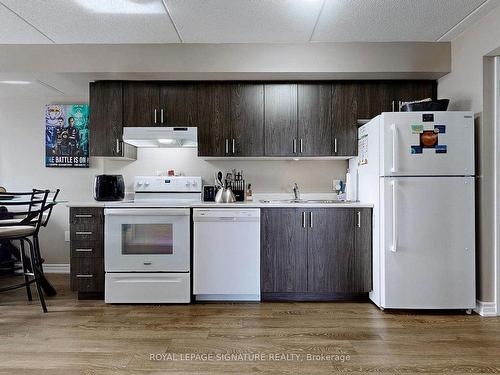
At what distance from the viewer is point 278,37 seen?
9.80 ft

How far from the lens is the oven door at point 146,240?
118 inches

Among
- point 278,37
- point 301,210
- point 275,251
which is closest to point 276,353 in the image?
point 275,251

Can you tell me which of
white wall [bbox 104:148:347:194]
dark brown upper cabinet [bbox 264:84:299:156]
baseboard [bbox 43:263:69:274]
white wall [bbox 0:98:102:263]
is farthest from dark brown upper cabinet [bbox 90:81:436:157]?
baseboard [bbox 43:263:69:274]

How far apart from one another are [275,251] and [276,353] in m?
1.02

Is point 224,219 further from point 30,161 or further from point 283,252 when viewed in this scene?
point 30,161

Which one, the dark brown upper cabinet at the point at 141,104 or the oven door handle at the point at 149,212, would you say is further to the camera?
the dark brown upper cabinet at the point at 141,104

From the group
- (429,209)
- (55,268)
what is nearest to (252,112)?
(429,209)

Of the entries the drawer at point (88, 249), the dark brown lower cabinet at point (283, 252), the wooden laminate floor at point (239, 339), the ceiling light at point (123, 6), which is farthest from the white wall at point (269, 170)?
the ceiling light at point (123, 6)

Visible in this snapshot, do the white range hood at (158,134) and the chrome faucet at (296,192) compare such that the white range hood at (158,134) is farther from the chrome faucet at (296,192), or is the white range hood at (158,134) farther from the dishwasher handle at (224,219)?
the chrome faucet at (296,192)

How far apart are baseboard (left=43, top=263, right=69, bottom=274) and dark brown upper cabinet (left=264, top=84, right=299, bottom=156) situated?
261 centimetres

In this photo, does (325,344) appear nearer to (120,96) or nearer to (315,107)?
(315,107)

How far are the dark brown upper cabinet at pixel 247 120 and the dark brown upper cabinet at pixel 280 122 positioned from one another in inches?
2.2

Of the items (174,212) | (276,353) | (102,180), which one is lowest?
(276,353)

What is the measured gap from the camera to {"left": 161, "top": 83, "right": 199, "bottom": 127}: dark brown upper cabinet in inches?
131
